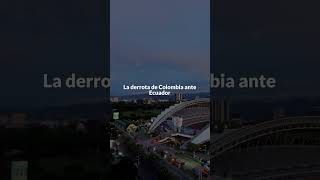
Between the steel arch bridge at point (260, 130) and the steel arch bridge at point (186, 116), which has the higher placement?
the steel arch bridge at point (186, 116)

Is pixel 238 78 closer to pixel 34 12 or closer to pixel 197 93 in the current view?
pixel 197 93

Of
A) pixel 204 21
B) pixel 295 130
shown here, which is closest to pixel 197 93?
pixel 204 21

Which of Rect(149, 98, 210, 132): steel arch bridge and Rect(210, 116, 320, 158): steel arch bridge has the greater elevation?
Rect(149, 98, 210, 132): steel arch bridge
